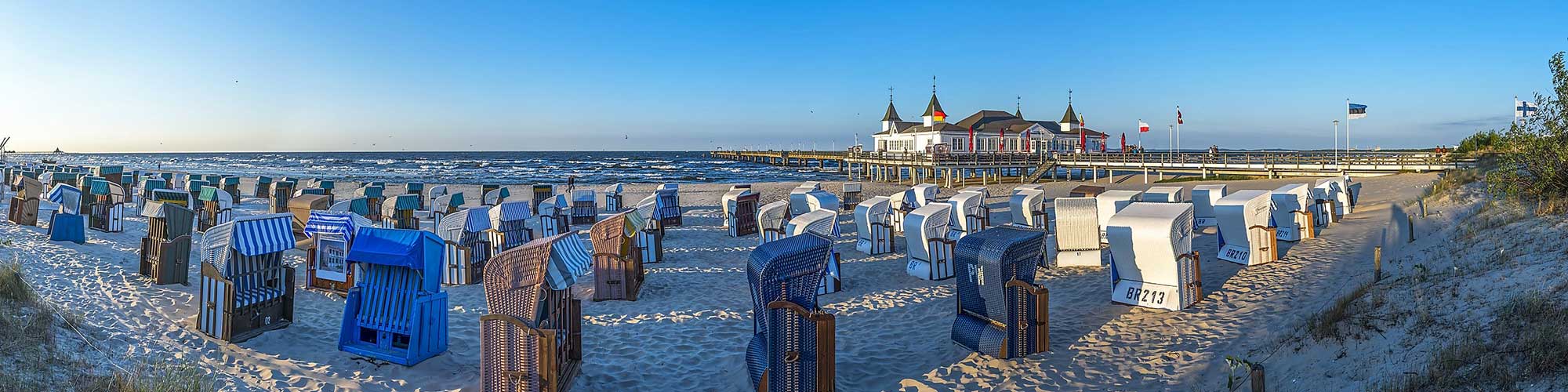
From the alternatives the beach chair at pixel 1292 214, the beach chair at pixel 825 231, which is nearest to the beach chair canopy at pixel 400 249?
the beach chair at pixel 825 231

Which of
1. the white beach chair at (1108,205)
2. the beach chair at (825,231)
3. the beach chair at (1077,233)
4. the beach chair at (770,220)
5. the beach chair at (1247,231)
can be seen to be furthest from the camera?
the beach chair at (770,220)

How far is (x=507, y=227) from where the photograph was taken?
13.4 meters

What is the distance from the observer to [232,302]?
7.26 meters

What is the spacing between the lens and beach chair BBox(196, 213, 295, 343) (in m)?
7.35

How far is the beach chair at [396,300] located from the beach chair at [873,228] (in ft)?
28.3

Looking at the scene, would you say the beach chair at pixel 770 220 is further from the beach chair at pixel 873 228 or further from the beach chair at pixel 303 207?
the beach chair at pixel 303 207

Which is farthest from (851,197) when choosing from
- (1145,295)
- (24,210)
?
(24,210)

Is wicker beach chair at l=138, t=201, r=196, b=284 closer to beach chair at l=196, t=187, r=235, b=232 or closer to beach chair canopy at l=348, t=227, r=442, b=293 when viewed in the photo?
beach chair canopy at l=348, t=227, r=442, b=293

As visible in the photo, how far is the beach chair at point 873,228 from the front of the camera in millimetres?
14383

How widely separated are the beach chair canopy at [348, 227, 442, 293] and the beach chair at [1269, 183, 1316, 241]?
12822 mm

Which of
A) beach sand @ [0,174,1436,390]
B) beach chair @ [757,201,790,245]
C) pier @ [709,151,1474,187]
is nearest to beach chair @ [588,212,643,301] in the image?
beach sand @ [0,174,1436,390]

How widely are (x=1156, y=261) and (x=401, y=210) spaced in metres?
15.3

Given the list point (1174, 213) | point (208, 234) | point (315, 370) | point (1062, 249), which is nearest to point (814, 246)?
point (315, 370)

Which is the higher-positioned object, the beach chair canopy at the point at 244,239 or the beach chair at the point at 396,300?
the beach chair canopy at the point at 244,239
